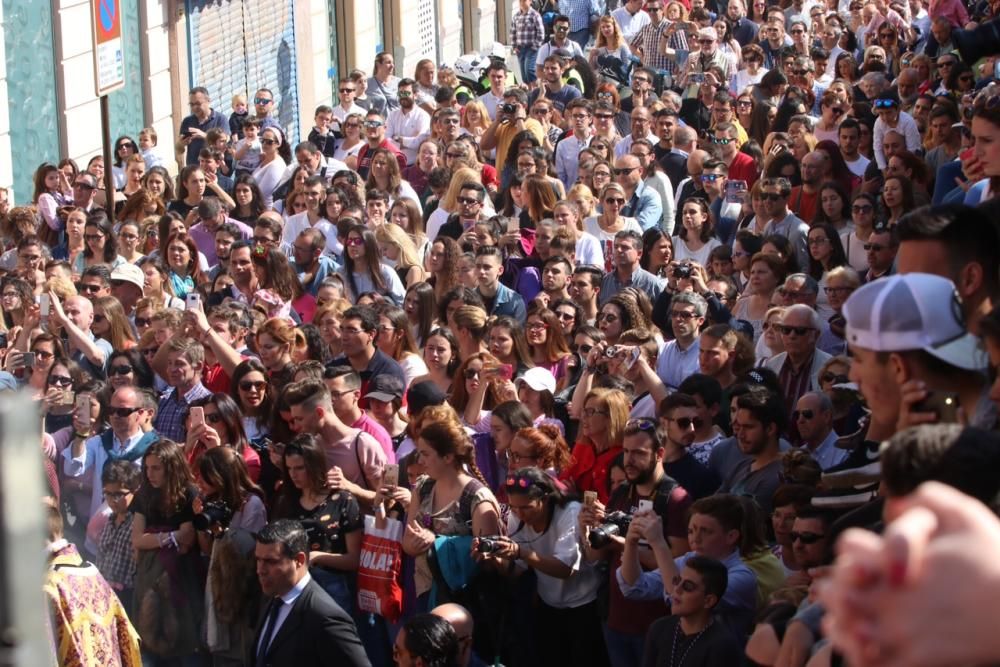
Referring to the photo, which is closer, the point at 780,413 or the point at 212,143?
the point at 780,413

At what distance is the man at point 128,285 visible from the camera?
11.0 m

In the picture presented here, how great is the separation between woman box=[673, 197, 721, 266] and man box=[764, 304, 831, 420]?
328 cm

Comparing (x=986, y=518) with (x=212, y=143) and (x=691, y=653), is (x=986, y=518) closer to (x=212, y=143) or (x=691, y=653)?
(x=691, y=653)

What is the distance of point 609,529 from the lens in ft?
22.1

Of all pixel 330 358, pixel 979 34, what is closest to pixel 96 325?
pixel 330 358

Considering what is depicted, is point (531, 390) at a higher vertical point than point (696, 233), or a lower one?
lower

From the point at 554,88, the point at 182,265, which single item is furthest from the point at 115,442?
the point at 554,88

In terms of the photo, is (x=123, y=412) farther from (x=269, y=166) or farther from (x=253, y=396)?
(x=269, y=166)

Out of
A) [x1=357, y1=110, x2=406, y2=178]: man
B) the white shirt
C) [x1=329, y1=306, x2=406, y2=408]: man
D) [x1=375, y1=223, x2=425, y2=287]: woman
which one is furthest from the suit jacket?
the white shirt

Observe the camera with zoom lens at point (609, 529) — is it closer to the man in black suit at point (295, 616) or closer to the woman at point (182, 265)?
the man in black suit at point (295, 616)

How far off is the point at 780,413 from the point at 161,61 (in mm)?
14640

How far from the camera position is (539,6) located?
23.8m

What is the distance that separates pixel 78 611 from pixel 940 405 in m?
3.77

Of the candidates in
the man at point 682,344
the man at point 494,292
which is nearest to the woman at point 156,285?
the man at point 494,292
